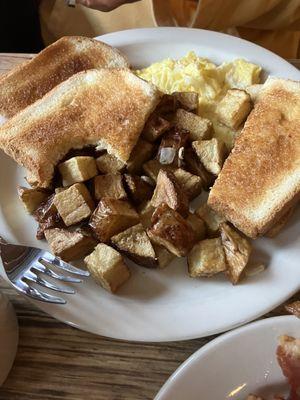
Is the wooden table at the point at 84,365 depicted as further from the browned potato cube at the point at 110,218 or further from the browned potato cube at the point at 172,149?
the browned potato cube at the point at 172,149

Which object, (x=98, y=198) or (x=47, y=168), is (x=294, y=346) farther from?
(x=47, y=168)

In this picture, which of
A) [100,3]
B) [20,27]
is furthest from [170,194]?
[20,27]

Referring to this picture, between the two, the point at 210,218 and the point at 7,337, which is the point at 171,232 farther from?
the point at 7,337

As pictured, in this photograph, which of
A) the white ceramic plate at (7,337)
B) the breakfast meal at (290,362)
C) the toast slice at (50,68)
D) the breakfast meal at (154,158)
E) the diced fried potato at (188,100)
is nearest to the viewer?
the breakfast meal at (290,362)

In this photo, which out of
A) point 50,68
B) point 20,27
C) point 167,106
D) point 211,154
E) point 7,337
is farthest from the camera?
point 20,27

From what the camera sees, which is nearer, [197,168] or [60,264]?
[60,264]

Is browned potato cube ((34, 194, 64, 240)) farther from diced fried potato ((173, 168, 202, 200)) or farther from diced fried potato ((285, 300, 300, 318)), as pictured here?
diced fried potato ((285, 300, 300, 318))

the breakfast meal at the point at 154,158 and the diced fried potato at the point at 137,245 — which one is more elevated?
the breakfast meal at the point at 154,158

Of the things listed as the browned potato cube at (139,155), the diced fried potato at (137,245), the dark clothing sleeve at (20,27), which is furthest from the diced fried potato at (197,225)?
the dark clothing sleeve at (20,27)
